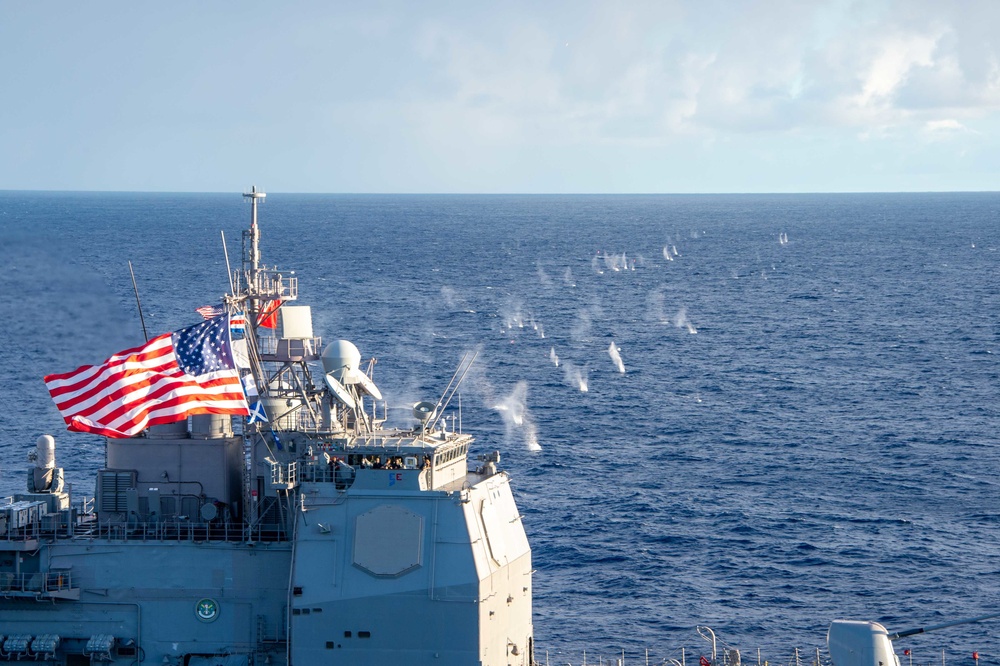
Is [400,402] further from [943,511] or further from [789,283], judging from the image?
[789,283]

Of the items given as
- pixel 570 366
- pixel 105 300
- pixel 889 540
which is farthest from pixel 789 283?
pixel 105 300

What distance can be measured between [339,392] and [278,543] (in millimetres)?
4385

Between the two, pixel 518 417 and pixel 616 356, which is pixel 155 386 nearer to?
pixel 518 417

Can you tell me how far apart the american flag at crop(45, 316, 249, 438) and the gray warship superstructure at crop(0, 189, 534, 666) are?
1.53 m

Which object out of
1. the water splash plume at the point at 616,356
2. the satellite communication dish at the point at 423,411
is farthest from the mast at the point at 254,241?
the water splash plume at the point at 616,356

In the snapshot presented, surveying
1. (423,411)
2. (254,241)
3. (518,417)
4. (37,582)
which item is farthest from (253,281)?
(518,417)

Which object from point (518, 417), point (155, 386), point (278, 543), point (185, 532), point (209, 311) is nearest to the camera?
point (278, 543)

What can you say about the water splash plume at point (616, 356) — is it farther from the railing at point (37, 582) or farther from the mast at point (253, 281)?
the railing at point (37, 582)

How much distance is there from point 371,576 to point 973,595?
35247 mm

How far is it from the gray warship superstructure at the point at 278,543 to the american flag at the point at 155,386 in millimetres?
1530

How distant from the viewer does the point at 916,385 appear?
108625mm

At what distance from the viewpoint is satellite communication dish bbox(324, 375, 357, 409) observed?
118 ft

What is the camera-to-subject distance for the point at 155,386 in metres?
35.6

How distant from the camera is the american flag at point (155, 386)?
35219mm
